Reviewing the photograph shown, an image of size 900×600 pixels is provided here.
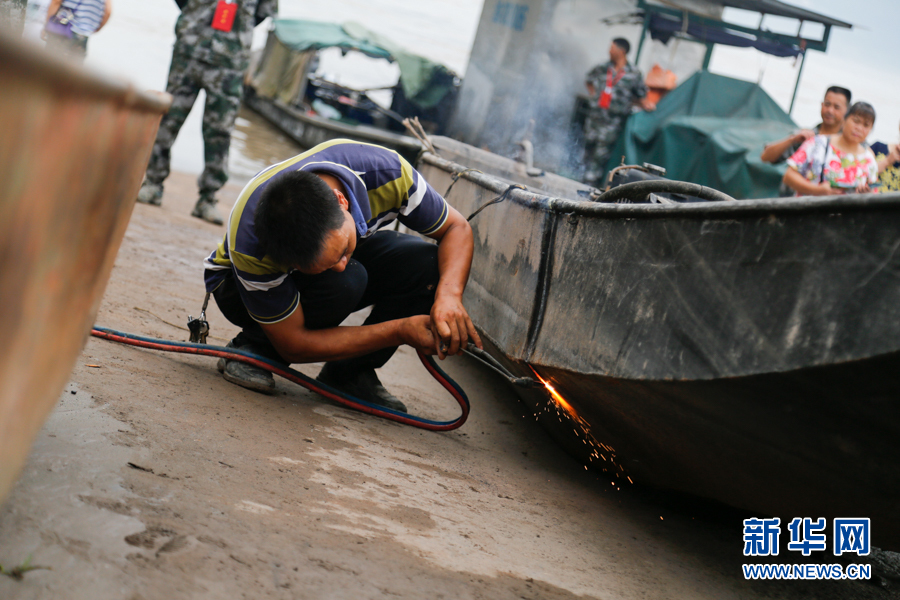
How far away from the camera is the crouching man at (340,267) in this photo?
201 cm

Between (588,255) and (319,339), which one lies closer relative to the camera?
(588,255)

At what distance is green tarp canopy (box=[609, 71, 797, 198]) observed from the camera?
704 cm

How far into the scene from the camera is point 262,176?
2289mm

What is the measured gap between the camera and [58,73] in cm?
76

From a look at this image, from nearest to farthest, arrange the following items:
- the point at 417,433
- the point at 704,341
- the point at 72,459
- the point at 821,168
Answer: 1. the point at 72,459
2. the point at 704,341
3. the point at 417,433
4. the point at 821,168

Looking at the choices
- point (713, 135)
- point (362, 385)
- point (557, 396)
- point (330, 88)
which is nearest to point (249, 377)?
point (362, 385)

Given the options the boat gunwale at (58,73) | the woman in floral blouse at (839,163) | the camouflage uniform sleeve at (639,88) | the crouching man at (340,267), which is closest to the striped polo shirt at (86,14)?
the crouching man at (340,267)

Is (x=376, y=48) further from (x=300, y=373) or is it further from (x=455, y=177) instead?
(x=300, y=373)

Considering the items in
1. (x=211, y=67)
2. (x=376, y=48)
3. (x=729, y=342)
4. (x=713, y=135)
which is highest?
(x=376, y=48)

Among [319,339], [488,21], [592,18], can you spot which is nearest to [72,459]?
[319,339]

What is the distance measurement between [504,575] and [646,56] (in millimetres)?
10576

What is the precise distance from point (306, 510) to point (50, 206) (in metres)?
0.99

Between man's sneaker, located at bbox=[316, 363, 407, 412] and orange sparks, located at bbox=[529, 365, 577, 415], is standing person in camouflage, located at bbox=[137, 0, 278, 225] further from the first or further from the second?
orange sparks, located at bbox=[529, 365, 577, 415]

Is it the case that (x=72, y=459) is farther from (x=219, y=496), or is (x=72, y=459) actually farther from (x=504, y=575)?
(x=504, y=575)
